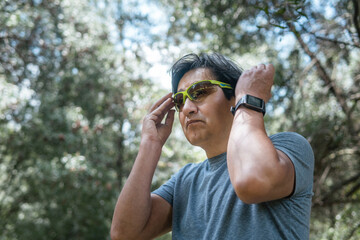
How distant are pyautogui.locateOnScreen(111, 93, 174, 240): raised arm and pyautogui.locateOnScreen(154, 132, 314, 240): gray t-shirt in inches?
4.4

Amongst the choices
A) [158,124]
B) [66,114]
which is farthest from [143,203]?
[66,114]

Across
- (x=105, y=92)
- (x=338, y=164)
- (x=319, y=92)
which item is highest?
(x=105, y=92)

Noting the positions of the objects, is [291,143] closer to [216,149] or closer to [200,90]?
[216,149]

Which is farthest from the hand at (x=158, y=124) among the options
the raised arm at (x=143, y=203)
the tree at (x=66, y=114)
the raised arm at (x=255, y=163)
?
the tree at (x=66, y=114)

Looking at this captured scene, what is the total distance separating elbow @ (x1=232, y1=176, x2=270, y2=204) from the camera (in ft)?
3.77

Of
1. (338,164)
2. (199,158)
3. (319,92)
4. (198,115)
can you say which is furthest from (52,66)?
(198,115)

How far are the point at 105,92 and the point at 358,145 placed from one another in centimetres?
639

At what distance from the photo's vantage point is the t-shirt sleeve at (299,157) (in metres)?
1.27

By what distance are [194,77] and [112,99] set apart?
24.6 ft

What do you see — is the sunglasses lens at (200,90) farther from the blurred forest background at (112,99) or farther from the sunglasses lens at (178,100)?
the blurred forest background at (112,99)

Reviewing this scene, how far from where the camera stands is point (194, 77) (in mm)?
1817

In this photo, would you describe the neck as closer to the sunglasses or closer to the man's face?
the man's face

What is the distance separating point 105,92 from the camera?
9180mm

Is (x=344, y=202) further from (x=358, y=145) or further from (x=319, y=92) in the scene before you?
(x=319, y=92)
